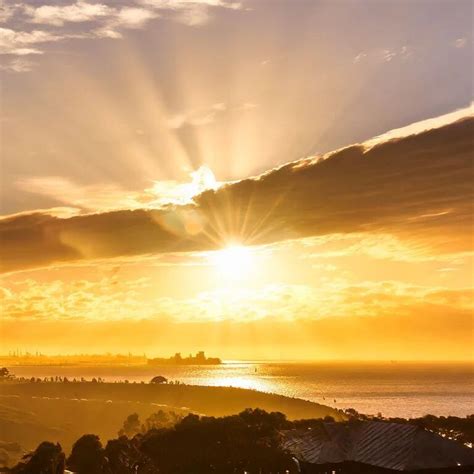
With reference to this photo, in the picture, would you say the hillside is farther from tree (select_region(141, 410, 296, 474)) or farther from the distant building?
the distant building

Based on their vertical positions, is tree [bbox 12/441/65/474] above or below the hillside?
below

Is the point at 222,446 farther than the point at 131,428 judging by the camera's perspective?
No

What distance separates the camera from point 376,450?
4497 centimetres

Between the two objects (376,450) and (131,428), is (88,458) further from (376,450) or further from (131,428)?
(131,428)

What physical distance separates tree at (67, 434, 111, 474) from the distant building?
1809 centimetres

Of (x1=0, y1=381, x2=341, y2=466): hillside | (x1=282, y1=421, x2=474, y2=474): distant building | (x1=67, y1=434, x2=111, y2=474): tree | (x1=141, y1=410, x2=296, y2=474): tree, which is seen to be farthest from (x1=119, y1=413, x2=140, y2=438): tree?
(x1=282, y1=421, x2=474, y2=474): distant building

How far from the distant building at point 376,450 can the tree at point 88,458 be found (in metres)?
18.1

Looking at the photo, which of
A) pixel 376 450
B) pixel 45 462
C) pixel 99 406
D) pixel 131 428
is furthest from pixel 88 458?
pixel 99 406

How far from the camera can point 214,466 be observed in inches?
2089

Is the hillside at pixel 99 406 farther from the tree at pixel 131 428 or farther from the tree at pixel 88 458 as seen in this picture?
the tree at pixel 88 458

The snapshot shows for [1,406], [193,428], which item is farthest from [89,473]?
[1,406]

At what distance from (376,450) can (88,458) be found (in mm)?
26934

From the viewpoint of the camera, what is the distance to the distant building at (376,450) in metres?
42.6

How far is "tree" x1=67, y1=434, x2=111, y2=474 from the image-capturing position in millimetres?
58094
